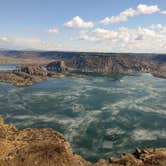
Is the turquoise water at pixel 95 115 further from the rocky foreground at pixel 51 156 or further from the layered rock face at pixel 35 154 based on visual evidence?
the layered rock face at pixel 35 154

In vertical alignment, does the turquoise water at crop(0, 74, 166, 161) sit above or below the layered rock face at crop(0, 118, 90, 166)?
below

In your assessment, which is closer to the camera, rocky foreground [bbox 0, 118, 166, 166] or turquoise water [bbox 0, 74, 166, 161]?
rocky foreground [bbox 0, 118, 166, 166]

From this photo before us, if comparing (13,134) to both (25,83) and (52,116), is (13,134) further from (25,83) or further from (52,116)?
(25,83)

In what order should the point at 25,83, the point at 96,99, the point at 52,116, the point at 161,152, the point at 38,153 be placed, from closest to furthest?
the point at 38,153
the point at 161,152
the point at 52,116
the point at 96,99
the point at 25,83

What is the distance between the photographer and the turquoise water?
76.6 metres

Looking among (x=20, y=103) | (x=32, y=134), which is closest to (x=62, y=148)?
(x=32, y=134)

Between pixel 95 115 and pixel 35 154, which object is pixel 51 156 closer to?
pixel 35 154

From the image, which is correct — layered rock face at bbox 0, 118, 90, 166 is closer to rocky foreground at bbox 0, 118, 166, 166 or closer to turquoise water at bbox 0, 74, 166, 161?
rocky foreground at bbox 0, 118, 166, 166

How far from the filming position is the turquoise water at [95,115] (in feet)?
251

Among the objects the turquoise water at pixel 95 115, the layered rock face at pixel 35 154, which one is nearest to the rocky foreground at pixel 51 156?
the layered rock face at pixel 35 154

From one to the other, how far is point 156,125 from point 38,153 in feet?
181

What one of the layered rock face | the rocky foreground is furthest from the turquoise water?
the layered rock face

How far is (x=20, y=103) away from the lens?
4973 inches

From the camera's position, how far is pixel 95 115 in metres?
105
